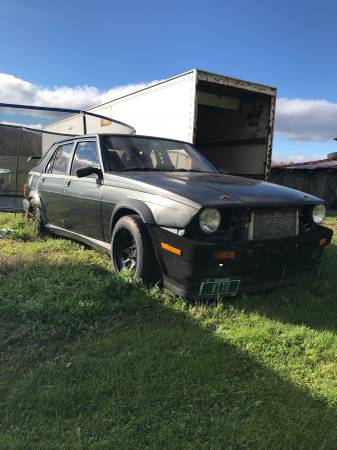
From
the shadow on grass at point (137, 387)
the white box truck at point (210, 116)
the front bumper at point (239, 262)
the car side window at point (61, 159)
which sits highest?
the white box truck at point (210, 116)

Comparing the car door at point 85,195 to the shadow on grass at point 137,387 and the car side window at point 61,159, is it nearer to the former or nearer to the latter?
the car side window at point 61,159

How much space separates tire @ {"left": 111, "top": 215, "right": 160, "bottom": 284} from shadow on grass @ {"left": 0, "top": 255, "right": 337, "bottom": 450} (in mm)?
214

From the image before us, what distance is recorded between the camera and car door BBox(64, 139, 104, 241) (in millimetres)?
4738

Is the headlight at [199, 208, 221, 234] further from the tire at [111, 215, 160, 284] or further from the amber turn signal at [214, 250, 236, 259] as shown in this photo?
the tire at [111, 215, 160, 284]

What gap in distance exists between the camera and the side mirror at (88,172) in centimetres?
465

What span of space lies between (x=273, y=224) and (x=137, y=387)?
5.93 ft

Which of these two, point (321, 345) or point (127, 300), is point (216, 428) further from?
point (127, 300)

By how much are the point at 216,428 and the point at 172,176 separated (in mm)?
2619

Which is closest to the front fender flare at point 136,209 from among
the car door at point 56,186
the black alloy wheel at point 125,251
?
the black alloy wheel at point 125,251

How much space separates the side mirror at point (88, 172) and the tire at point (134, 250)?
2.55 ft

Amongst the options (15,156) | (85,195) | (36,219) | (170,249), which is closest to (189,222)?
(170,249)

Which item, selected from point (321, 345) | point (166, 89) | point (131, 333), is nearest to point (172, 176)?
point (131, 333)

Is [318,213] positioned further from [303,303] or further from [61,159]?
[61,159]

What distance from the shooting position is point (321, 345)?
317 centimetres
